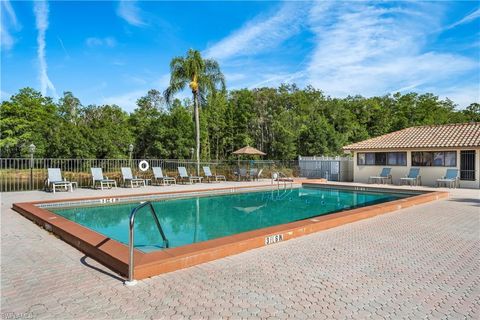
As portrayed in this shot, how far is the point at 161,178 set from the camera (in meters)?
16.7

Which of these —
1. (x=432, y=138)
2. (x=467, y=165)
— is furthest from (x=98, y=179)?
(x=467, y=165)

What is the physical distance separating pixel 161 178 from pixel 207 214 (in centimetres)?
721

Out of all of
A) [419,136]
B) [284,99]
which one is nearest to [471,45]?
[419,136]

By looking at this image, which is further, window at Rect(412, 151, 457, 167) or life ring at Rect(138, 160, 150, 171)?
window at Rect(412, 151, 457, 167)

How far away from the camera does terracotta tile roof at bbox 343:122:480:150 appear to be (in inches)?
649

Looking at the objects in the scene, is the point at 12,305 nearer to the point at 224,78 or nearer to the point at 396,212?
the point at 396,212

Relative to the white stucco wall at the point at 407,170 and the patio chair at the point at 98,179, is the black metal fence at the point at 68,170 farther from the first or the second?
the white stucco wall at the point at 407,170

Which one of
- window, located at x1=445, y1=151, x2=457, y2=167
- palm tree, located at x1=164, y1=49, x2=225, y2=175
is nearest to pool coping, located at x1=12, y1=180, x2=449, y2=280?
window, located at x1=445, y1=151, x2=457, y2=167

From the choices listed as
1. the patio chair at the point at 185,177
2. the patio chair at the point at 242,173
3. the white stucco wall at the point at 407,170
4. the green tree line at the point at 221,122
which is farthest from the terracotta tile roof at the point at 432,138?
the green tree line at the point at 221,122

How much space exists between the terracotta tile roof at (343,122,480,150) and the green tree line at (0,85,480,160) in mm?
9778

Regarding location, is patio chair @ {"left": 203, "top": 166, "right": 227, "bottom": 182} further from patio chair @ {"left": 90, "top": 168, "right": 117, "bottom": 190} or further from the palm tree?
patio chair @ {"left": 90, "top": 168, "right": 117, "bottom": 190}

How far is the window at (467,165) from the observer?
1611 cm

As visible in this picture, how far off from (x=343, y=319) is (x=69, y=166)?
15.6 m

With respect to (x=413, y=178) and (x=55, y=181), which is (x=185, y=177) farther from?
(x=413, y=178)
